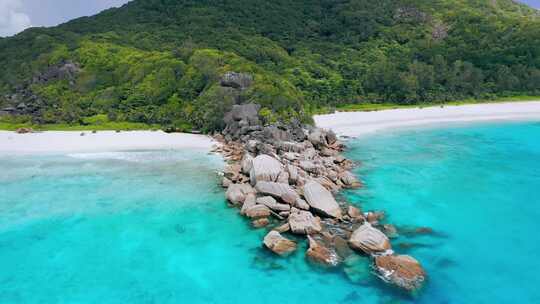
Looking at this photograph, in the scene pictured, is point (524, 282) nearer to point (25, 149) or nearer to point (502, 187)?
point (502, 187)

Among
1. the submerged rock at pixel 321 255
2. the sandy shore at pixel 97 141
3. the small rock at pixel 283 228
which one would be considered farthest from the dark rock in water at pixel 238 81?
the submerged rock at pixel 321 255

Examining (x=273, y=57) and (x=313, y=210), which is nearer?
(x=313, y=210)

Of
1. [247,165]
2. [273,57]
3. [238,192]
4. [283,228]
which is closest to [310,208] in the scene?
[283,228]

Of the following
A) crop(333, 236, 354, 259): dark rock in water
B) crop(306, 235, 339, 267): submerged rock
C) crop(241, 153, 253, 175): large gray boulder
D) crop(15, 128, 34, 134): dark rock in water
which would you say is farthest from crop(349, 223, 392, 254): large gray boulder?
crop(15, 128, 34, 134): dark rock in water

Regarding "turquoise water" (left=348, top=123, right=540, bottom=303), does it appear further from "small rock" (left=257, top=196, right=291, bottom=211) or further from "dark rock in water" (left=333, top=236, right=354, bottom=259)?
"small rock" (left=257, top=196, right=291, bottom=211)

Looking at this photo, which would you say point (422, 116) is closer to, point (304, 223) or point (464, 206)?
point (464, 206)

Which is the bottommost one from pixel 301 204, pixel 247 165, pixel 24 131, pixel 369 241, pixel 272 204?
pixel 369 241

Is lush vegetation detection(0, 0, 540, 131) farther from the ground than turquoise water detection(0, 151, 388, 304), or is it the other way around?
lush vegetation detection(0, 0, 540, 131)
